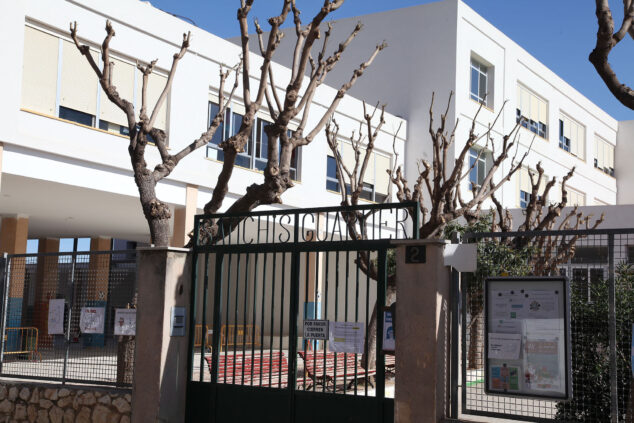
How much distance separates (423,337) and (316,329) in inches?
52.9

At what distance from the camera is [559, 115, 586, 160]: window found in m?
35.9

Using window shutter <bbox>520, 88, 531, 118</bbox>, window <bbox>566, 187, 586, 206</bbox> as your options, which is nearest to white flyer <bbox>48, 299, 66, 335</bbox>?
window shutter <bbox>520, 88, 531, 118</bbox>

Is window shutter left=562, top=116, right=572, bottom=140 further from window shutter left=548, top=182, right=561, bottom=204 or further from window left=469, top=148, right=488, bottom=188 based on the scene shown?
window left=469, top=148, right=488, bottom=188

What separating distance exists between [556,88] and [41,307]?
2915 cm

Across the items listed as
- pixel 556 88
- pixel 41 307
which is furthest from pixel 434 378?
pixel 556 88

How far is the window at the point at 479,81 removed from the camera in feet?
95.2

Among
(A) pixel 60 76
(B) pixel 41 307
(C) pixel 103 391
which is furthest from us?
(A) pixel 60 76

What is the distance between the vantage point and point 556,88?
116 ft

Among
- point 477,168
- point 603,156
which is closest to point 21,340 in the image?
point 477,168

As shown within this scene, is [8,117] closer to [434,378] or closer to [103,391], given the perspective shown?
[103,391]

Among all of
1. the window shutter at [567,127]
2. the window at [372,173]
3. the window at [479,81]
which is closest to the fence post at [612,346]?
the window at [372,173]

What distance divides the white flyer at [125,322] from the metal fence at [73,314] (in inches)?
4.1

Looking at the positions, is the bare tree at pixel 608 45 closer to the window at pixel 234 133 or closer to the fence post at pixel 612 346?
the fence post at pixel 612 346

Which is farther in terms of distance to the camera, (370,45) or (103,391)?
(370,45)
